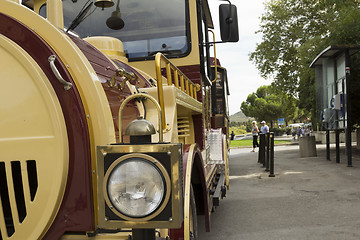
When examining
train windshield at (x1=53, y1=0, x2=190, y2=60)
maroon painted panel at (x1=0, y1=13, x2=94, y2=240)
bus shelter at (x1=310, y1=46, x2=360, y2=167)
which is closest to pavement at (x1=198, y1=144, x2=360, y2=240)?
bus shelter at (x1=310, y1=46, x2=360, y2=167)

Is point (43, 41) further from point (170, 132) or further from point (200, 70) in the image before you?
point (200, 70)

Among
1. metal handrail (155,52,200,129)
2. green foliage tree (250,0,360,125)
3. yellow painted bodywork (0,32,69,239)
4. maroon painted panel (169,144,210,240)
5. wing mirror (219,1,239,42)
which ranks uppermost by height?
green foliage tree (250,0,360,125)

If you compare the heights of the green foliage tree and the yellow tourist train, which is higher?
the green foliage tree

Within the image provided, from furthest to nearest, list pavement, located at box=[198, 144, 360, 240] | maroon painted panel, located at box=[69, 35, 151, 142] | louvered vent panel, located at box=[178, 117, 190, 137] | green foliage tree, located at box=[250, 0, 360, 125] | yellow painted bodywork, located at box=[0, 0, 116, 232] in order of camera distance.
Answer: green foliage tree, located at box=[250, 0, 360, 125] < pavement, located at box=[198, 144, 360, 240] < louvered vent panel, located at box=[178, 117, 190, 137] < maroon painted panel, located at box=[69, 35, 151, 142] < yellow painted bodywork, located at box=[0, 0, 116, 232]

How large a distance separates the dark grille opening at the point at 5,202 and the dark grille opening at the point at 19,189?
4 centimetres

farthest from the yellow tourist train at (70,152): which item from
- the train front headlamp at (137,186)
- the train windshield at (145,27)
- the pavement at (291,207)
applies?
the pavement at (291,207)

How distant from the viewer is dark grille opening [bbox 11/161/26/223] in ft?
6.02

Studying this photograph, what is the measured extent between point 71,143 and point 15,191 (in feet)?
1.28

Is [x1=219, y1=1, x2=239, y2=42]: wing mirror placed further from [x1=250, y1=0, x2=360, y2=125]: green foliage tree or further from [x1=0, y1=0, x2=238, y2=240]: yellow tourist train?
[x1=250, y1=0, x2=360, y2=125]: green foliage tree

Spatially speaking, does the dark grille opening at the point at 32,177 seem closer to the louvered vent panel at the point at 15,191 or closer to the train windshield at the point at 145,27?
the louvered vent panel at the point at 15,191

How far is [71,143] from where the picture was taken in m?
1.81

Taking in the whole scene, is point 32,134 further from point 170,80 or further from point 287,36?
point 287,36

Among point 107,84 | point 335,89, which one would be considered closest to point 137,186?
point 107,84

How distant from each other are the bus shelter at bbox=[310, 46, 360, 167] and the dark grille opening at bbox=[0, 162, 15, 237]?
912cm
